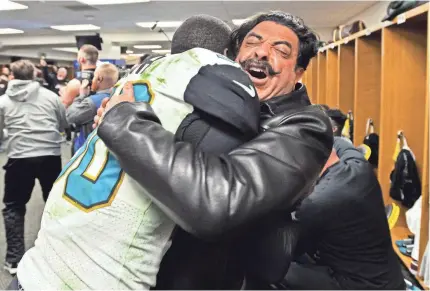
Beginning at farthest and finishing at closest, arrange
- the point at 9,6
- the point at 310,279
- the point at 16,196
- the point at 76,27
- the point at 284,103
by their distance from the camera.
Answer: the point at 76,27
the point at 9,6
the point at 16,196
the point at 310,279
the point at 284,103

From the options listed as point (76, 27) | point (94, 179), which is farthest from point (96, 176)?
point (76, 27)

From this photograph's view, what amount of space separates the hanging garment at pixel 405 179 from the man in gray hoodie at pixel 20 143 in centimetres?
255

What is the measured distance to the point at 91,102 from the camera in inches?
118

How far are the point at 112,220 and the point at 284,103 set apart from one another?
0.50 meters

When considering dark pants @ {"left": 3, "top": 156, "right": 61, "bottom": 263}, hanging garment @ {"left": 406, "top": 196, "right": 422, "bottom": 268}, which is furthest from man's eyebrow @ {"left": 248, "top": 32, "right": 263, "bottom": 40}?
dark pants @ {"left": 3, "top": 156, "right": 61, "bottom": 263}

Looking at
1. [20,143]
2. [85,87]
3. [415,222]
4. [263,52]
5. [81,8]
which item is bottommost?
[415,222]

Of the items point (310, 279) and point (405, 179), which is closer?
point (310, 279)

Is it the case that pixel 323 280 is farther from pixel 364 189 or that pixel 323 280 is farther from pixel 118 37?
pixel 118 37

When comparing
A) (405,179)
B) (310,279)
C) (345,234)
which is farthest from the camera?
(405,179)

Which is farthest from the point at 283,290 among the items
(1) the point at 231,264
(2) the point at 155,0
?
(2) the point at 155,0

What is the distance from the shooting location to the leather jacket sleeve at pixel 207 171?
29.0 inches

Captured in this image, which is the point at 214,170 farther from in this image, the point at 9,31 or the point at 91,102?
the point at 9,31

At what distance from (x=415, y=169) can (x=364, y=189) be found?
162 cm

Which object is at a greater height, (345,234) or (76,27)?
(76,27)
